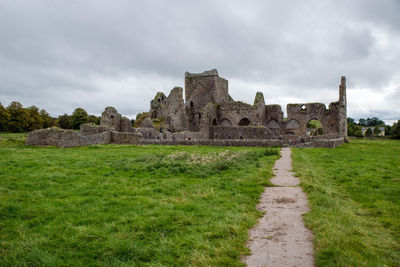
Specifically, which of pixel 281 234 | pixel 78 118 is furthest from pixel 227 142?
pixel 78 118

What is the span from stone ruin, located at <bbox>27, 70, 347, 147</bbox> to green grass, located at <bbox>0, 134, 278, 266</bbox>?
57.1 ft

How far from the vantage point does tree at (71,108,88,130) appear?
59969 millimetres

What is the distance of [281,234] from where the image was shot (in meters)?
4.71

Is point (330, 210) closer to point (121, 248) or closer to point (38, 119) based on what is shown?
point (121, 248)

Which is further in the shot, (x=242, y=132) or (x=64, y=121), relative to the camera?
(x=64, y=121)

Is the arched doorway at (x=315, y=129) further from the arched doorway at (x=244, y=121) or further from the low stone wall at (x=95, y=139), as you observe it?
the low stone wall at (x=95, y=139)

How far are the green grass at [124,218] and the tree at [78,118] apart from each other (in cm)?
5411

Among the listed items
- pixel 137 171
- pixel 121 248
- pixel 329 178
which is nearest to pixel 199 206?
pixel 121 248

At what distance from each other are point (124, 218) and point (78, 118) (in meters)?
60.6

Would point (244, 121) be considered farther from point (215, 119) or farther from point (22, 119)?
point (22, 119)

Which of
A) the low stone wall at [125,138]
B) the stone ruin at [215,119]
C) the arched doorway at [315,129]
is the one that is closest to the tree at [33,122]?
the stone ruin at [215,119]

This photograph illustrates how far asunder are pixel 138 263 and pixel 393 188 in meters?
7.60

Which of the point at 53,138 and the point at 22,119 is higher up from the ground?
the point at 22,119

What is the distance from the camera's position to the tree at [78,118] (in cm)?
5997
